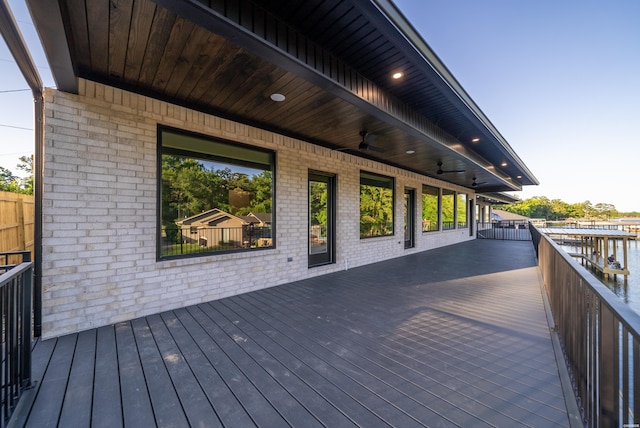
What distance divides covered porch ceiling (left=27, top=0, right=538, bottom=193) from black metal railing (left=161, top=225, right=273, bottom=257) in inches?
70.1

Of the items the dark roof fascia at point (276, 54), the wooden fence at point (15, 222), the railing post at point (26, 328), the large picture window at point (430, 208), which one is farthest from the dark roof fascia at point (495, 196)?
the wooden fence at point (15, 222)

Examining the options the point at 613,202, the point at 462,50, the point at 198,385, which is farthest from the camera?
the point at 613,202

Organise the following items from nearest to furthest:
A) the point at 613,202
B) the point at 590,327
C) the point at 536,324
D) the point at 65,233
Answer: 1. the point at 590,327
2. the point at 65,233
3. the point at 536,324
4. the point at 613,202

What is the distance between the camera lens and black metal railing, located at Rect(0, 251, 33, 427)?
1.43m

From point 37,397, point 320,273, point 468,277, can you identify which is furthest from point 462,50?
point 37,397

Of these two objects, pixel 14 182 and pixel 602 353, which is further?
pixel 14 182

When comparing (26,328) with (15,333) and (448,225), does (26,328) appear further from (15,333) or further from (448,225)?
(448,225)

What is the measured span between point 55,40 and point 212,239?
262 cm

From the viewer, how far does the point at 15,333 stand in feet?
5.29

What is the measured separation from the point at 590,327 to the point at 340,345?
5.81ft

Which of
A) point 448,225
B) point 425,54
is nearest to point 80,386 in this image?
point 425,54

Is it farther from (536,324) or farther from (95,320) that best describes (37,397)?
(536,324)

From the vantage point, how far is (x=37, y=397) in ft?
5.58

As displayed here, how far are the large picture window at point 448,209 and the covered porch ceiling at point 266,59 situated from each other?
6.92m
